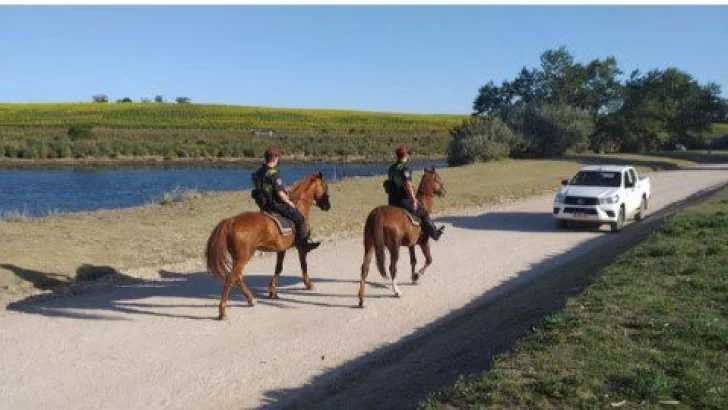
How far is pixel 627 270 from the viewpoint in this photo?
→ 38.1 ft

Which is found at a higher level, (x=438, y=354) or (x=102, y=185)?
(x=438, y=354)

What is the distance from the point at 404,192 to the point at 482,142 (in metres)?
35.3

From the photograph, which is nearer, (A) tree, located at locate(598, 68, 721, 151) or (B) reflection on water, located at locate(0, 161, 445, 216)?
(B) reflection on water, located at locate(0, 161, 445, 216)

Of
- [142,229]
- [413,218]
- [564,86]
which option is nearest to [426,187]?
[413,218]

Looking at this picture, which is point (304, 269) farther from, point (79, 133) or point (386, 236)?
point (79, 133)

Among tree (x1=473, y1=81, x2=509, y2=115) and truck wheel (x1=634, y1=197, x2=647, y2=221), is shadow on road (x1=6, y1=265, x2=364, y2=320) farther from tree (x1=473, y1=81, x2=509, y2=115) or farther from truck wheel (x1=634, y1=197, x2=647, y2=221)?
tree (x1=473, y1=81, x2=509, y2=115)

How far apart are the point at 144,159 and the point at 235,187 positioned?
26778mm

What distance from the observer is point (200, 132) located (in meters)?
86.2

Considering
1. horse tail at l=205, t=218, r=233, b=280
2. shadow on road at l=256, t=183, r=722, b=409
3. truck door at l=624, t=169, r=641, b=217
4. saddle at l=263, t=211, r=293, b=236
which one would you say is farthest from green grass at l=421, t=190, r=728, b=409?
truck door at l=624, t=169, r=641, b=217

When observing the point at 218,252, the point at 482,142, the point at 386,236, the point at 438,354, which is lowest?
the point at 438,354

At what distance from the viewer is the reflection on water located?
30844mm

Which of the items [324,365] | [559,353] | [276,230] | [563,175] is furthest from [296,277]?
[563,175]

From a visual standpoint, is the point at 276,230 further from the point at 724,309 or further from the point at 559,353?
the point at 724,309

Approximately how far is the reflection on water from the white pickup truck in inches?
544
